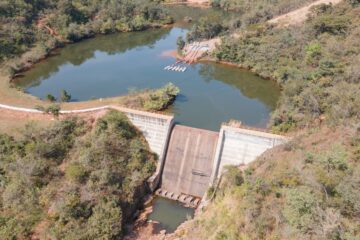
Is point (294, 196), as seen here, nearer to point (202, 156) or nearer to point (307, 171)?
point (307, 171)

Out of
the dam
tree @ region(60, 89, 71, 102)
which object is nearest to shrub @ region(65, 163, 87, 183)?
the dam

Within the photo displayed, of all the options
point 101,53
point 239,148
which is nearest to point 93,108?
point 239,148

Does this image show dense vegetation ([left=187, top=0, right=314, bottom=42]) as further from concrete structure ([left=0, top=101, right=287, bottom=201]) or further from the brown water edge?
concrete structure ([left=0, top=101, right=287, bottom=201])

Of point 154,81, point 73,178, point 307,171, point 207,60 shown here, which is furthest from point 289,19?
point 73,178

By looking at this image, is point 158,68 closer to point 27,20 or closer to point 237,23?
point 237,23

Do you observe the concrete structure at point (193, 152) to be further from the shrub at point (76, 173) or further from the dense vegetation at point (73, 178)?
the shrub at point (76, 173)

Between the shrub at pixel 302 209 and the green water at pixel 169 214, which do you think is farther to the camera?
the green water at pixel 169 214

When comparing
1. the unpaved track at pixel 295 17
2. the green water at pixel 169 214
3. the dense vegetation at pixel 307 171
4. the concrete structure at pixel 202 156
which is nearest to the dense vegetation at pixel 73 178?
the green water at pixel 169 214
